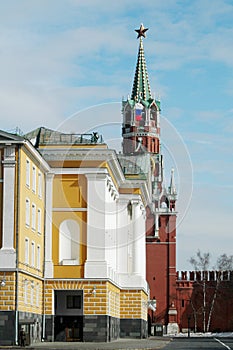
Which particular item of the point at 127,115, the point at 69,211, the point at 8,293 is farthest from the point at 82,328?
the point at 127,115

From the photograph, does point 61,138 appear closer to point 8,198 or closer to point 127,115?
point 8,198

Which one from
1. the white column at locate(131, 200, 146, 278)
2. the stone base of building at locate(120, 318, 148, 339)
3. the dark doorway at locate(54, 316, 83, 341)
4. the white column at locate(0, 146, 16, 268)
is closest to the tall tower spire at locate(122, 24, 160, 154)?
the white column at locate(131, 200, 146, 278)

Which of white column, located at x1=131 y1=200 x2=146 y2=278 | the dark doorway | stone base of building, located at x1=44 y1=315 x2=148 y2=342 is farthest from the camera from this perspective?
white column, located at x1=131 y1=200 x2=146 y2=278

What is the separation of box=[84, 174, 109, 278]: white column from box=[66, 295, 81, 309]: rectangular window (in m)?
2.42

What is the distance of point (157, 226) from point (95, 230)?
5655 centimetres

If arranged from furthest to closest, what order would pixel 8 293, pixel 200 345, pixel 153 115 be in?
1. pixel 153 115
2. pixel 200 345
3. pixel 8 293

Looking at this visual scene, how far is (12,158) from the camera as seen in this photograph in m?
50.4

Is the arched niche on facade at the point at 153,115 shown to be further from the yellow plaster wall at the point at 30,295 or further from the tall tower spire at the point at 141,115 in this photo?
the yellow plaster wall at the point at 30,295

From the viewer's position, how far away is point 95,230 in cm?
5756

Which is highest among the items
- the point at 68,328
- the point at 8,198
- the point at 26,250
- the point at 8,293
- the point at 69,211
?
the point at 8,198

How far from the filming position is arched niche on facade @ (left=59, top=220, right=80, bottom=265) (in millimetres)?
58094

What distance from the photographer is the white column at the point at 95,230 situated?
57.4 metres

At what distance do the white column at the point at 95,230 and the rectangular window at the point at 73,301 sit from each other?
242 cm

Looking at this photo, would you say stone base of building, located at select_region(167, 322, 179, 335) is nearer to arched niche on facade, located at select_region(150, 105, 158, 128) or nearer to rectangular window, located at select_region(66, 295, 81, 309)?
arched niche on facade, located at select_region(150, 105, 158, 128)
